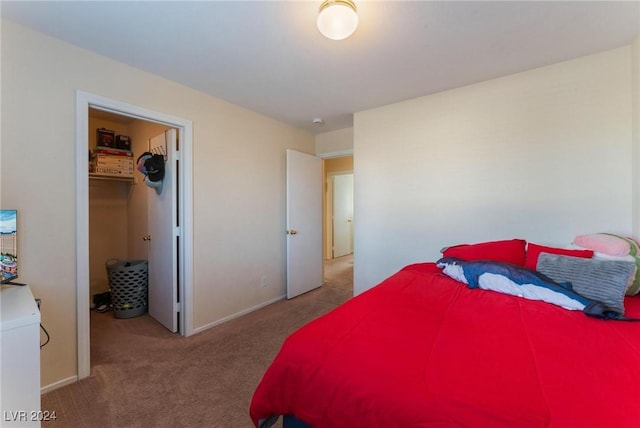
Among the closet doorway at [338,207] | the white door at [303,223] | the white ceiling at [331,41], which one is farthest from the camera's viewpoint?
the closet doorway at [338,207]

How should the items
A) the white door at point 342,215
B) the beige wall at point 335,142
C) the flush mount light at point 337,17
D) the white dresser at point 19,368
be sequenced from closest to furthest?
the white dresser at point 19,368 → the flush mount light at point 337,17 → the beige wall at point 335,142 → the white door at point 342,215

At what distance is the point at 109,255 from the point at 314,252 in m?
2.69

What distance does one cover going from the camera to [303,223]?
3734 mm

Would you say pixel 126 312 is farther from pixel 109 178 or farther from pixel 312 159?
pixel 312 159

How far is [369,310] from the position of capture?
1.29m

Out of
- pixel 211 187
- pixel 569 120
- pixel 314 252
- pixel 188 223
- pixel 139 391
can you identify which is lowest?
pixel 139 391

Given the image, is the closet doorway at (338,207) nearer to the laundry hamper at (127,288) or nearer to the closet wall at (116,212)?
the closet wall at (116,212)

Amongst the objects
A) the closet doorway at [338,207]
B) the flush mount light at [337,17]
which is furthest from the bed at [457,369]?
the closet doorway at [338,207]

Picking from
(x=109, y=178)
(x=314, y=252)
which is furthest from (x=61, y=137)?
(x=314, y=252)

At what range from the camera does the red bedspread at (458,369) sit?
68cm

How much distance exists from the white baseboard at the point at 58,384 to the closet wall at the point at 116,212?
1.61m

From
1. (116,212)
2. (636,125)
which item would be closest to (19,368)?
(116,212)

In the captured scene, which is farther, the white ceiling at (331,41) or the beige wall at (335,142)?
the beige wall at (335,142)

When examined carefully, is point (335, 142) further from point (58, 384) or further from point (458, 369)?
point (58, 384)
